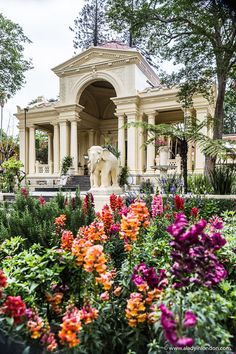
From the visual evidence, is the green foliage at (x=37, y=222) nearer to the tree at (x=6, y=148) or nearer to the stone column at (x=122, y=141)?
the stone column at (x=122, y=141)

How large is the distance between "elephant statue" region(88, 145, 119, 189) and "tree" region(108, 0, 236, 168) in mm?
4025

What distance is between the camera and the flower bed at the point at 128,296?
4.83 feet

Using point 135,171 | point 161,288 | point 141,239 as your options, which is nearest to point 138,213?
point 141,239

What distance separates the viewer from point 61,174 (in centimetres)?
2006

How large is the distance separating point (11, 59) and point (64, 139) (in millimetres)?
6546

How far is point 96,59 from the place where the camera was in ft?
67.1

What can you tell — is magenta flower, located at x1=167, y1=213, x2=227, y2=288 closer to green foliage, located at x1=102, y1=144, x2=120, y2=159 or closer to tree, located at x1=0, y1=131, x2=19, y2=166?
green foliage, located at x1=102, y1=144, x2=120, y2=159

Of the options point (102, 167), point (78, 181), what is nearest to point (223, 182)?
point (102, 167)

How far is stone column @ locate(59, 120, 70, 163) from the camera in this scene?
69.5ft

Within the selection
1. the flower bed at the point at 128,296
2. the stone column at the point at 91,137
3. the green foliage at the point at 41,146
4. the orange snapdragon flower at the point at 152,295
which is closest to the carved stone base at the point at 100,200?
the flower bed at the point at 128,296

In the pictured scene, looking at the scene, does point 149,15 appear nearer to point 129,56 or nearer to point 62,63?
point 129,56

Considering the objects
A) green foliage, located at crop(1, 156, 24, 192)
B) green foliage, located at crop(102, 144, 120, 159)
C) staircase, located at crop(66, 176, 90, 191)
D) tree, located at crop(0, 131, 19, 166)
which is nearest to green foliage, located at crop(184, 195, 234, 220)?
green foliage, located at crop(102, 144, 120, 159)

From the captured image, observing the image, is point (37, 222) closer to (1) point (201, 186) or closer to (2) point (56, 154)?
(1) point (201, 186)

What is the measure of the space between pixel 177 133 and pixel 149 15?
13.9 feet
